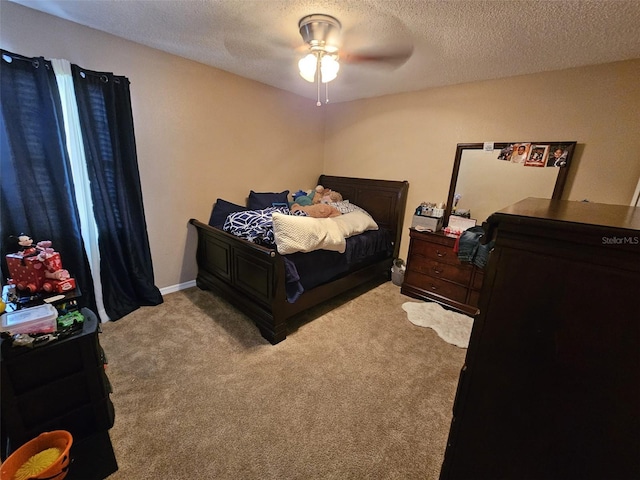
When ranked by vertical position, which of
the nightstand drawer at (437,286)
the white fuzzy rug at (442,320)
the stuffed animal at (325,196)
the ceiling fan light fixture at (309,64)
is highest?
the ceiling fan light fixture at (309,64)

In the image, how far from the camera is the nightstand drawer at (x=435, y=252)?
2660mm

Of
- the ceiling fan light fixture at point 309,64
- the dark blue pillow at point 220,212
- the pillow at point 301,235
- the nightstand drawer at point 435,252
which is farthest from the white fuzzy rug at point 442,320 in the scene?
the ceiling fan light fixture at point 309,64

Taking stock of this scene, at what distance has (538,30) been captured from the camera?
167 cm

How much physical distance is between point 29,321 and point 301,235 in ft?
5.07

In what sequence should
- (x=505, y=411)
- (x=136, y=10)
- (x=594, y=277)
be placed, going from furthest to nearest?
(x=136, y=10) < (x=505, y=411) < (x=594, y=277)

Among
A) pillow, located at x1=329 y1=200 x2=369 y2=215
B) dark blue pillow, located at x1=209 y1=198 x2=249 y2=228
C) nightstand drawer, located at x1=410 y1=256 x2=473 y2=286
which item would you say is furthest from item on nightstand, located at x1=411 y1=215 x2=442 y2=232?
dark blue pillow, located at x1=209 y1=198 x2=249 y2=228

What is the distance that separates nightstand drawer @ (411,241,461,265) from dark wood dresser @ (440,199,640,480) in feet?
6.50

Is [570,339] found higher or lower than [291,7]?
lower

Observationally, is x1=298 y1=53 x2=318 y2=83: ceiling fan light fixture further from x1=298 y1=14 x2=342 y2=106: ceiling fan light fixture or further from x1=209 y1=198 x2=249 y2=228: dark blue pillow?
x1=209 y1=198 x2=249 y2=228: dark blue pillow

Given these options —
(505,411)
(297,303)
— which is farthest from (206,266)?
(505,411)

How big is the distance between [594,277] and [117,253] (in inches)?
113

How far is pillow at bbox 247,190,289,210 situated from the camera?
3180 millimetres

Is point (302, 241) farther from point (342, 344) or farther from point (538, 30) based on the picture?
point (538, 30)

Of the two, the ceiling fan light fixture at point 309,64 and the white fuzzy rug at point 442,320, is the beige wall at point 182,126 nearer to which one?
Answer: the ceiling fan light fixture at point 309,64
